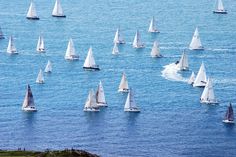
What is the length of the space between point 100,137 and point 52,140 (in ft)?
30.4

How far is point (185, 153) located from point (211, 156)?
187 inches

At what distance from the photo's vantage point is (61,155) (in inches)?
6339

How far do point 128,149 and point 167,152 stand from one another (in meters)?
7.28

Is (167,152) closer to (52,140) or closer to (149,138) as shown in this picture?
(149,138)

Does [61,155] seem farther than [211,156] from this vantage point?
No

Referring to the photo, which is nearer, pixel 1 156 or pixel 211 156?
pixel 1 156

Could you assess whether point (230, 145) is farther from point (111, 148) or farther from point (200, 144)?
point (111, 148)

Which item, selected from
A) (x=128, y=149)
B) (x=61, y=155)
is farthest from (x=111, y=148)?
(x=61, y=155)

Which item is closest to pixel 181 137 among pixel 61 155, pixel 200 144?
pixel 200 144

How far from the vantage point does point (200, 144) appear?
19625cm

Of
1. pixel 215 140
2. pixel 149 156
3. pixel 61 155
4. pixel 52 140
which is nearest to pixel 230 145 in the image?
pixel 215 140

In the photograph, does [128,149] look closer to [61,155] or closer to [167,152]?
[167,152]

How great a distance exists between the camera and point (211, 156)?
190 m

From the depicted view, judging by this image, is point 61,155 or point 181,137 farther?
point 181,137
